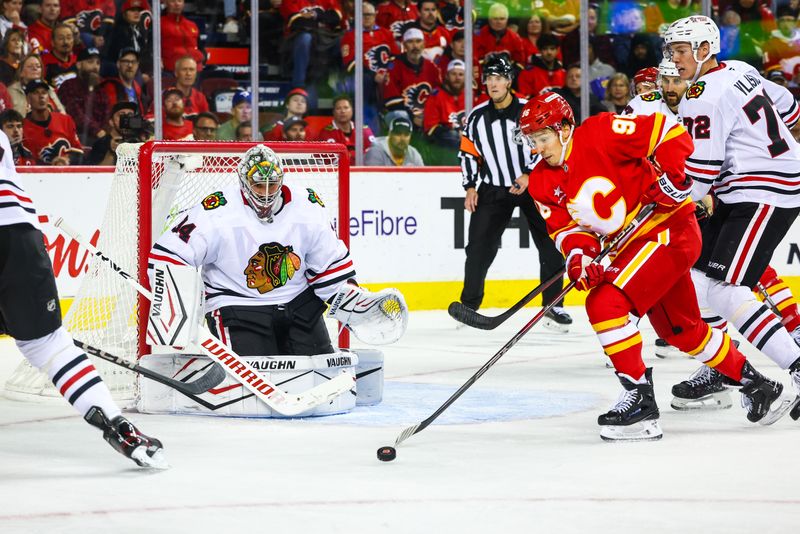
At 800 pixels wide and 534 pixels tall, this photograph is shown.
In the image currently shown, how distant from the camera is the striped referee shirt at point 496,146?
21.5ft

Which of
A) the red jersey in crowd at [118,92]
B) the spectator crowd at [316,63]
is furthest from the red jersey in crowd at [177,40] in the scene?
the red jersey in crowd at [118,92]

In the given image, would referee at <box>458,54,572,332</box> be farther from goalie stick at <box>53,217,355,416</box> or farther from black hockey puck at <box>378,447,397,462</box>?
black hockey puck at <box>378,447,397,462</box>

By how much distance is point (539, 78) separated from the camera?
8.22m

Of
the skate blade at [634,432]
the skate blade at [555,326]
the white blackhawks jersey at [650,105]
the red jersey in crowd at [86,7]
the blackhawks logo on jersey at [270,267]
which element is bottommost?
the skate blade at [555,326]

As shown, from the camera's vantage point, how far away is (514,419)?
13.6ft

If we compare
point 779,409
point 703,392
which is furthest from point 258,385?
point 779,409

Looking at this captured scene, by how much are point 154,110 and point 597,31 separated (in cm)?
274

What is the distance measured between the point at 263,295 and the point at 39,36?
3140mm

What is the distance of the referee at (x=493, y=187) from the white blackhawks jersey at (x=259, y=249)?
7.29 ft

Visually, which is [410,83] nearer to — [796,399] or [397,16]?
[397,16]

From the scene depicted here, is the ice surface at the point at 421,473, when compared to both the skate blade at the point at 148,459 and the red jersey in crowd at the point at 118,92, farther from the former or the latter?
the red jersey in crowd at the point at 118,92

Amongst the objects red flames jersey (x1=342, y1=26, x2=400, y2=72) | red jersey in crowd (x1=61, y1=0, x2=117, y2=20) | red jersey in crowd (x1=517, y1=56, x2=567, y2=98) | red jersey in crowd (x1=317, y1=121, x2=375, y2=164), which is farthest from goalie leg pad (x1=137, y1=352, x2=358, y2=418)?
red jersey in crowd (x1=517, y1=56, x2=567, y2=98)

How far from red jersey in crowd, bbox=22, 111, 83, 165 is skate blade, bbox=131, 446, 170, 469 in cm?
363

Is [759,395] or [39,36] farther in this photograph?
[39,36]
